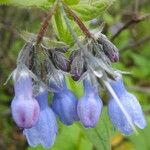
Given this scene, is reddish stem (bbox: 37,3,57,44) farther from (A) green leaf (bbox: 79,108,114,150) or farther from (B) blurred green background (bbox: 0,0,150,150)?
(A) green leaf (bbox: 79,108,114,150)

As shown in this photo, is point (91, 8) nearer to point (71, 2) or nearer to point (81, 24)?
point (71, 2)

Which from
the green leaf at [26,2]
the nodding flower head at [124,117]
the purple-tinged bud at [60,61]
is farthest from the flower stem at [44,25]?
the nodding flower head at [124,117]

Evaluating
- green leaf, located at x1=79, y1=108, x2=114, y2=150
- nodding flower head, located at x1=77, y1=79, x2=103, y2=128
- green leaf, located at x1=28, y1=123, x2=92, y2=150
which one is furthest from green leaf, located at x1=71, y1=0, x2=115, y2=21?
green leaf, located at x1=28, y1=123, x2=92, y2=150

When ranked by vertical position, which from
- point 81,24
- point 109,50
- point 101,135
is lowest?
point 101,135

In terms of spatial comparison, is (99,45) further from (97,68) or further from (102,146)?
(102,146)

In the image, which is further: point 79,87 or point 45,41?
point 79,87

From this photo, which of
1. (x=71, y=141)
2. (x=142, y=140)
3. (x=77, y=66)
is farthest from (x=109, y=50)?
(x=142, y=140)

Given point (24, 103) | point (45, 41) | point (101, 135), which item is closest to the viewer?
point (24, 103)
